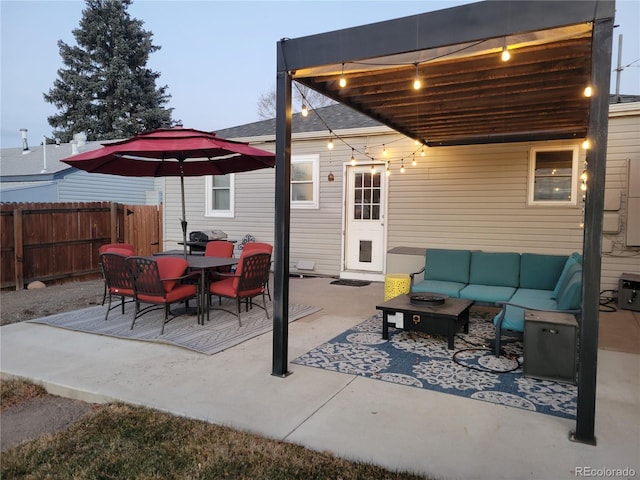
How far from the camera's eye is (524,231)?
7.39 meters

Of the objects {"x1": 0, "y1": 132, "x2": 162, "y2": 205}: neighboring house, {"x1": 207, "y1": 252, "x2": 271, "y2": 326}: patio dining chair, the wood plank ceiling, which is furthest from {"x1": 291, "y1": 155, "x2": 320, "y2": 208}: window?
{"x1": 0, "y1": 132, "x2": 162, "y2": 205}: neighboring house

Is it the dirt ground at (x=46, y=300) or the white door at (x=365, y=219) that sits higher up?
the white door at (x=365, y=219)

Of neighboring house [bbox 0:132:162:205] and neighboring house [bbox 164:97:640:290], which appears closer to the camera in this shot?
neighboring house [bbox 164:97:640:290]

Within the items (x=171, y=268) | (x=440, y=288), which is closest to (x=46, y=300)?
(x=171, y=268)

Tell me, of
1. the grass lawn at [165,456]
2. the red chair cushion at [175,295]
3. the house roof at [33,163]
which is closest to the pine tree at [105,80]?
the house roof at [33,163]

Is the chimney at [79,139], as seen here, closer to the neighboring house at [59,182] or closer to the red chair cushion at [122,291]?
the neighboring house at [59,182]

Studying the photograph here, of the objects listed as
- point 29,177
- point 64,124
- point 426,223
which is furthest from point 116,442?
point 64,124

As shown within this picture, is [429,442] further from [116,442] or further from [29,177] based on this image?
[29,177]

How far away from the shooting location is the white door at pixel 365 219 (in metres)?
8.63

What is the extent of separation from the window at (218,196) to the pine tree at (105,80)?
1564cm

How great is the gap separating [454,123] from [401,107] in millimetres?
1279

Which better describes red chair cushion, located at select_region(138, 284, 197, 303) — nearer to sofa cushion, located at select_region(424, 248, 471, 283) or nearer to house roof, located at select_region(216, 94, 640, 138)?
sofa cushion, located at select_region(424, 248, 471, 283)

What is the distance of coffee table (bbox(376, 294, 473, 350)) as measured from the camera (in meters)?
4.32

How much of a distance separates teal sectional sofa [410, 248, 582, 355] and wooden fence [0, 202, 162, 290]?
260 inches
